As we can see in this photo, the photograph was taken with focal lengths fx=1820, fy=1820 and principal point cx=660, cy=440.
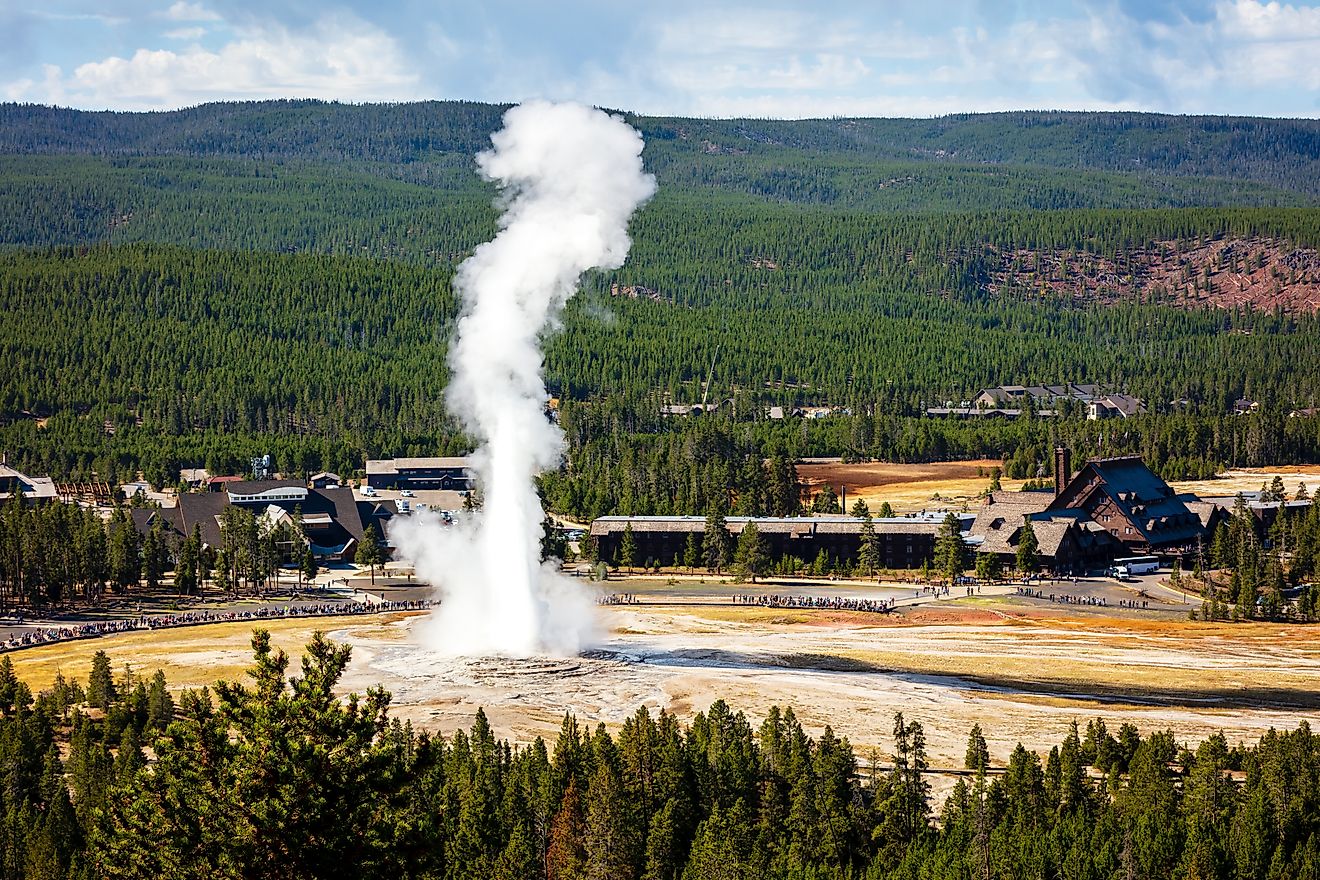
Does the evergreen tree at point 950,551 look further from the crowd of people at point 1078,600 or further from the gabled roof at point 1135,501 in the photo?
the gabled roof at point 1135,501

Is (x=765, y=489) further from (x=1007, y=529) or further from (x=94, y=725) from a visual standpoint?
(x=94, y=725)

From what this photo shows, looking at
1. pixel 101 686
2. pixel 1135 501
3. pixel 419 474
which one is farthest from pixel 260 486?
pixel 101 686

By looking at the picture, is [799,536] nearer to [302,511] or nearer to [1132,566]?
[1132,566]

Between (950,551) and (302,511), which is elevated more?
(302,511)

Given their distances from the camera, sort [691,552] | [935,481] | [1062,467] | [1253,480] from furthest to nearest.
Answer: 1. [935,481]
2. [1253,480]
3. [1062,467]
4. [691,552]

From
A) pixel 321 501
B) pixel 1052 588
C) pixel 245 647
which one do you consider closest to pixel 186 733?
pixel 245 647

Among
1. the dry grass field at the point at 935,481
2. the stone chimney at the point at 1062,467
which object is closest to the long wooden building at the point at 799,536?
the stone chimney at the point at 1062,467

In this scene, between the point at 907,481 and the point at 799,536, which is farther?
the point at 907,481

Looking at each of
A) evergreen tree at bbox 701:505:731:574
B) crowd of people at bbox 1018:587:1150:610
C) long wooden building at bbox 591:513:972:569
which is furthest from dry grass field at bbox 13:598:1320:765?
evergreen tree at bbox 701:505:731:574
